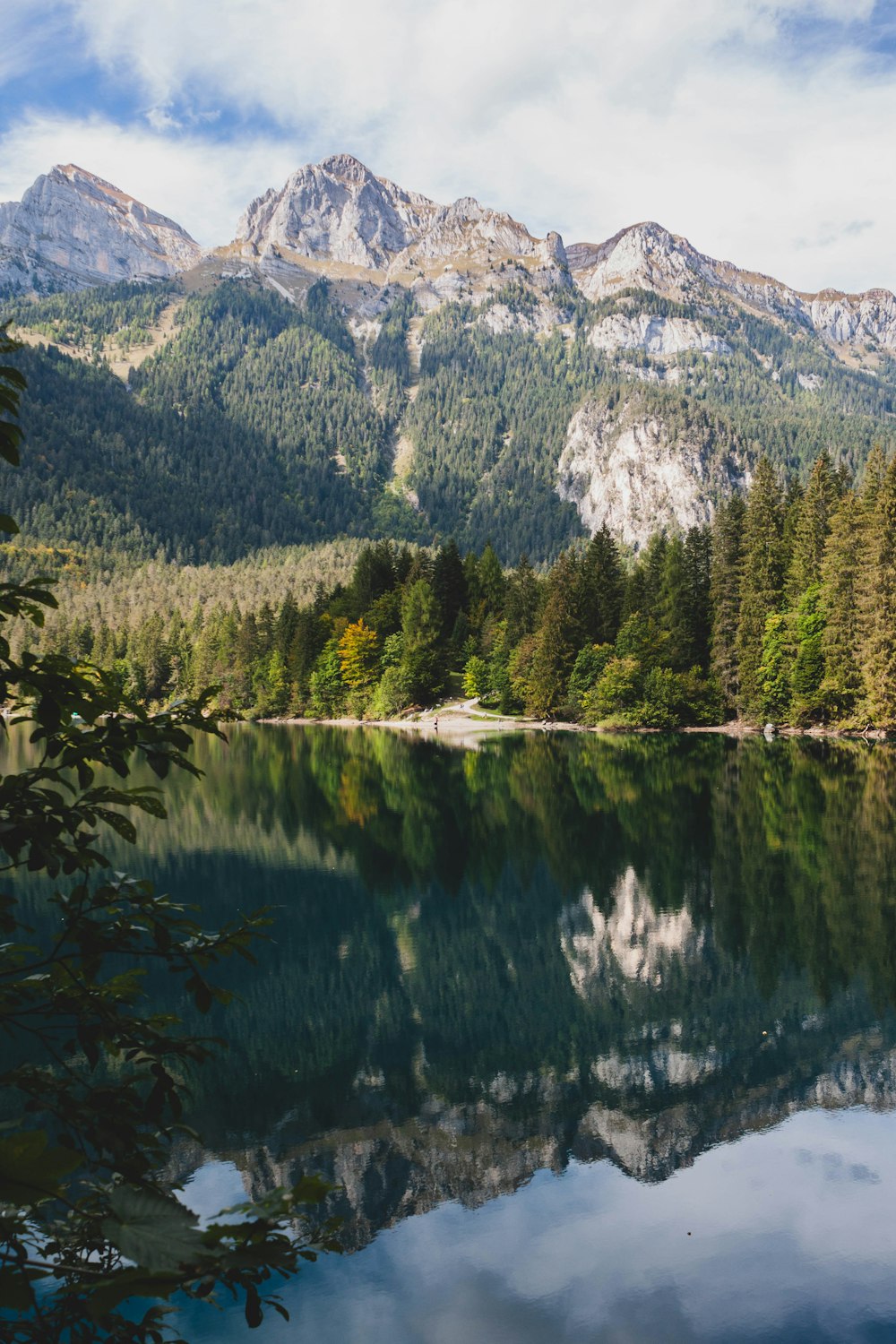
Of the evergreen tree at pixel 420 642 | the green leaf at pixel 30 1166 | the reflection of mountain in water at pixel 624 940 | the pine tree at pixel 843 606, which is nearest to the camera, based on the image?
the green leaf at pixel 30 1166

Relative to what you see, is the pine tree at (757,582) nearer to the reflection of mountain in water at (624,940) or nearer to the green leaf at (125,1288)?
the reflection of mountain in water at (624,940)

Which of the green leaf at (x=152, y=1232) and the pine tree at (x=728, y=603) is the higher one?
the pine tree at (x=728, y=603)

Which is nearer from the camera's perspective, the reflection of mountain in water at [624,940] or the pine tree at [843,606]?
the reflection of mountain in water at [624,940]

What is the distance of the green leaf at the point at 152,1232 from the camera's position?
7.32 ft

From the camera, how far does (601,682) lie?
75.8 m

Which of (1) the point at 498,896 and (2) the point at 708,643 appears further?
(2) the point at 708,643

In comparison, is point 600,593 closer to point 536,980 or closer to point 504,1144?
point 536,980

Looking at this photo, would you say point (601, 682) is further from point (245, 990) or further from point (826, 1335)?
point (826, 1335)

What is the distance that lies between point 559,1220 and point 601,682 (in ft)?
216

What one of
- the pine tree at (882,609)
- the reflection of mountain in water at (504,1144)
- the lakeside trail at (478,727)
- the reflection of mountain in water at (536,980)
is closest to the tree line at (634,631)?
the pine tree at (882,609)

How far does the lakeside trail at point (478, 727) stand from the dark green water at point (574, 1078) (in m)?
36.2

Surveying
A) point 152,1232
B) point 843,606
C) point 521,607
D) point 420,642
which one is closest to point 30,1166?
point 152,1232

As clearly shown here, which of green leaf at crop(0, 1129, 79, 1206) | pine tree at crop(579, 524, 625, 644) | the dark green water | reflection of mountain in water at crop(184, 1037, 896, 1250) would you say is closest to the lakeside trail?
pine tree at crop(579, 524, 625, 644)

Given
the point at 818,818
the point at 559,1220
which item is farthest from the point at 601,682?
the point at 559,1220
